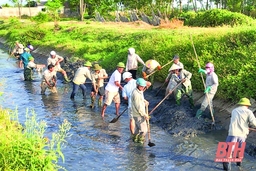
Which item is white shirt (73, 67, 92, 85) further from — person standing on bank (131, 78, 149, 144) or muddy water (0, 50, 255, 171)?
person standing on bank (131, 78, 149, 144)

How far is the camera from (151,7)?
51031 millimetres

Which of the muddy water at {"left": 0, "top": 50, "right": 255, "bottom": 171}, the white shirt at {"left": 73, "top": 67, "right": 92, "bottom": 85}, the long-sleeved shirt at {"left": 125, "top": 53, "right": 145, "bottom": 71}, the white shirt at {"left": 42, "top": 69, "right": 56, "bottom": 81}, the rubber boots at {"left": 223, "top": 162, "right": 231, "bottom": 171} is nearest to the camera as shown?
the rubber boots at {"left": 223, "top": 162, "right": 231, "bottom": 171}

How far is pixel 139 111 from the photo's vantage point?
1045 cm

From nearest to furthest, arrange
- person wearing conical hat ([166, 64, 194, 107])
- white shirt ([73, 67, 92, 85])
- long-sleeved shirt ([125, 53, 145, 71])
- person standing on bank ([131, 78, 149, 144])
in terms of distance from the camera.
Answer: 1. person standing on bank ([131, 78, 149, 144])
2. person wearing conical hat ([166, 64, 194, 107])
3. white shirt ([73, 67, 92, 85])
4. long-sleeved shirt ([125, 53, 145, 71])

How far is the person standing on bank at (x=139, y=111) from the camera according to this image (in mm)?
10336

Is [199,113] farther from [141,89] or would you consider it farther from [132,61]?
[132,61]

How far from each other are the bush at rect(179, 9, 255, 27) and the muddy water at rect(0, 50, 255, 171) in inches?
563

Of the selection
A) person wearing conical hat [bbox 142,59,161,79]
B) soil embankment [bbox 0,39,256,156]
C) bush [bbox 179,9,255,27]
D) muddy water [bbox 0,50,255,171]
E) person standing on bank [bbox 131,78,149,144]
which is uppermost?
bush [bbox 179,9,255,27]

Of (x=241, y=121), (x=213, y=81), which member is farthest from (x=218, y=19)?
(x=241, y=121)

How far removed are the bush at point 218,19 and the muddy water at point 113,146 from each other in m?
14.3

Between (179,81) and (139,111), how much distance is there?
3.55 meters

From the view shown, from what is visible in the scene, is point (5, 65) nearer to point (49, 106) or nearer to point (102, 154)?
point (49, 106)

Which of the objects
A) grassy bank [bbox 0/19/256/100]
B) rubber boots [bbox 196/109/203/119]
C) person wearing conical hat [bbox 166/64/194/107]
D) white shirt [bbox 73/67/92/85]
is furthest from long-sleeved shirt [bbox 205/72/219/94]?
white shirt [bbox 73/67/92/85]

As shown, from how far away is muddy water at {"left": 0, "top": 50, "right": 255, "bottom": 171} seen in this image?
9828 millimetres
